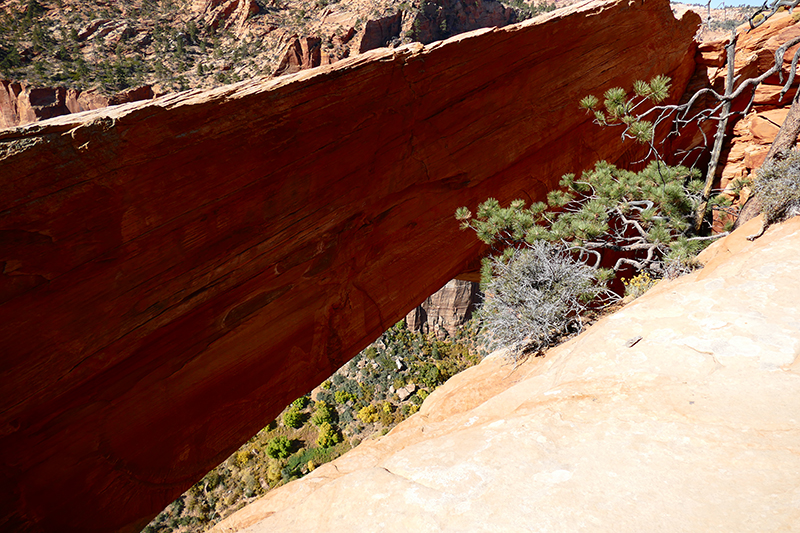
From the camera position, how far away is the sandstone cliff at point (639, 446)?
1.52m

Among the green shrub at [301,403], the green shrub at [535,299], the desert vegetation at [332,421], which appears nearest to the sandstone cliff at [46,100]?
the green shrub at [301,403]

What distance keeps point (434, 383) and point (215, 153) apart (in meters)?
18.4

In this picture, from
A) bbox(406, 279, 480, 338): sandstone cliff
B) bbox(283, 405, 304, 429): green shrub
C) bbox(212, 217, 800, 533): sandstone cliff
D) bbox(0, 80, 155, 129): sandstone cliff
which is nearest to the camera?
bbox(212, 217, 800, 533): sandstone cliff

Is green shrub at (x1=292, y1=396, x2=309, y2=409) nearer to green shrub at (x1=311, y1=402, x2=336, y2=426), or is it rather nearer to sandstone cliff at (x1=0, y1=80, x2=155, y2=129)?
green shrub at (x1=311, y1=402, x2=336, y2=426)

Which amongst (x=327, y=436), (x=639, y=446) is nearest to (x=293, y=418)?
(x=327, y=436)

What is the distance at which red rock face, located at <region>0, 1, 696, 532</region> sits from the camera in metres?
3.72

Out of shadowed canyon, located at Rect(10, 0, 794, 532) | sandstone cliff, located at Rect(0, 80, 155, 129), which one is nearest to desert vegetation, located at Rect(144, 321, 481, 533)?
shadowed canyon, located at Rect(10, 0, 794, 532)

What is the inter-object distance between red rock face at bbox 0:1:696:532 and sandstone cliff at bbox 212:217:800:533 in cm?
309

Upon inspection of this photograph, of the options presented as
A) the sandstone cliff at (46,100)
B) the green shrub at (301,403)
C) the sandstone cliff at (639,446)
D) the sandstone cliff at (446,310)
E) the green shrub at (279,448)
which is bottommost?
the green shrub at (279,448)

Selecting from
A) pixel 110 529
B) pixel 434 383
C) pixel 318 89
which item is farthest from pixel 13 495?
pixel 434 383

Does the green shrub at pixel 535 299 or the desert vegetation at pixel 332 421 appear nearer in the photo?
the green shrub at pixel 535 299

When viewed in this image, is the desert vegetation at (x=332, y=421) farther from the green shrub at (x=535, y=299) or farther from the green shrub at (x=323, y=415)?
the green shrub at (x=535, y=299)

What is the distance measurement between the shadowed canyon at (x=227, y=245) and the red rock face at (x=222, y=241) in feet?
0.07

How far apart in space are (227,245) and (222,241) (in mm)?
75
